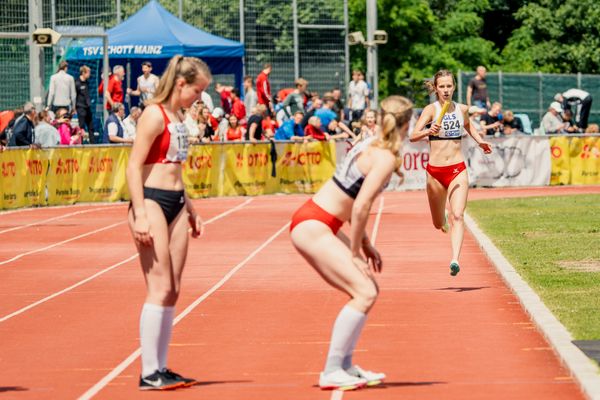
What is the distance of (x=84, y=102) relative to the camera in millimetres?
33000

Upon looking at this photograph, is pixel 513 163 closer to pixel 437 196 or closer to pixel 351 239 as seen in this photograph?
pixel 437 196

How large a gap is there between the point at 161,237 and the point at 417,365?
219 centimetres

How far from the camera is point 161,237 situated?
8984 millimetres

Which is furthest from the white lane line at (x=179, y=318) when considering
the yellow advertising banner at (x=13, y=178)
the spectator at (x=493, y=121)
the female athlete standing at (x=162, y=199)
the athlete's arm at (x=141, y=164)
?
the spectator at (x=493, y=121)

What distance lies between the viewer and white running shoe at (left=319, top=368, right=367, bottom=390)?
355 inches

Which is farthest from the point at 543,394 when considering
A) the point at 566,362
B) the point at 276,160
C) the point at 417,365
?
the point at 276,160

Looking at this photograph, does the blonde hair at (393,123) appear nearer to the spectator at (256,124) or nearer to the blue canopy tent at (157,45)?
the spectator at (256,124)

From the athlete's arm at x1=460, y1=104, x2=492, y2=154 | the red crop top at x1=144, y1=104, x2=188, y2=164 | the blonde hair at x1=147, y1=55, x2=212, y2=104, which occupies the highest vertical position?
the blonde hair at x1=147, y1=55, x2=212, y2=104

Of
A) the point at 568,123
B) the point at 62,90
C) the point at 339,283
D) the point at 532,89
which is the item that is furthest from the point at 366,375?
the point at 532,89

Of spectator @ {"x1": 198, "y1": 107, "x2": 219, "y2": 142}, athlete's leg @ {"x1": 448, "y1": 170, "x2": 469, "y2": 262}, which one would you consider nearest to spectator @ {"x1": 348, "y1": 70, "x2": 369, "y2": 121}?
spectator @ {"x1": 198, "y1": 107, "x2": 219, "y2": 142}

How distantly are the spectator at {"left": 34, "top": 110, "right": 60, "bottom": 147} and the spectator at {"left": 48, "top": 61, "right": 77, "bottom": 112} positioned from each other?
1.85 meters

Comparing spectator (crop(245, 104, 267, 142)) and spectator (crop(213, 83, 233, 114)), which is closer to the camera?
spectator (crop(245, 104, 267, 142))

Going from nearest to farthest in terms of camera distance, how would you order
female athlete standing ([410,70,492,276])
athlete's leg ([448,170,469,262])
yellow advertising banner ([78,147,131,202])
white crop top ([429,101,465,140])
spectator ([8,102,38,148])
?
1. athlete's leg ([448,170,469,262])
2. female athlete standing ([410,70,492,276])
3. white crop top ([429,101,465,140])
4. spectator ([8,102,38,148])
5. yellow advertising banner ([78,147,131,202])

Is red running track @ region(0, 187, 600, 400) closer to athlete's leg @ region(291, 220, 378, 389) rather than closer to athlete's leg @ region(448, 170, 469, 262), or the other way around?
athlete's leg @ region(291, 220, 378, 389)
